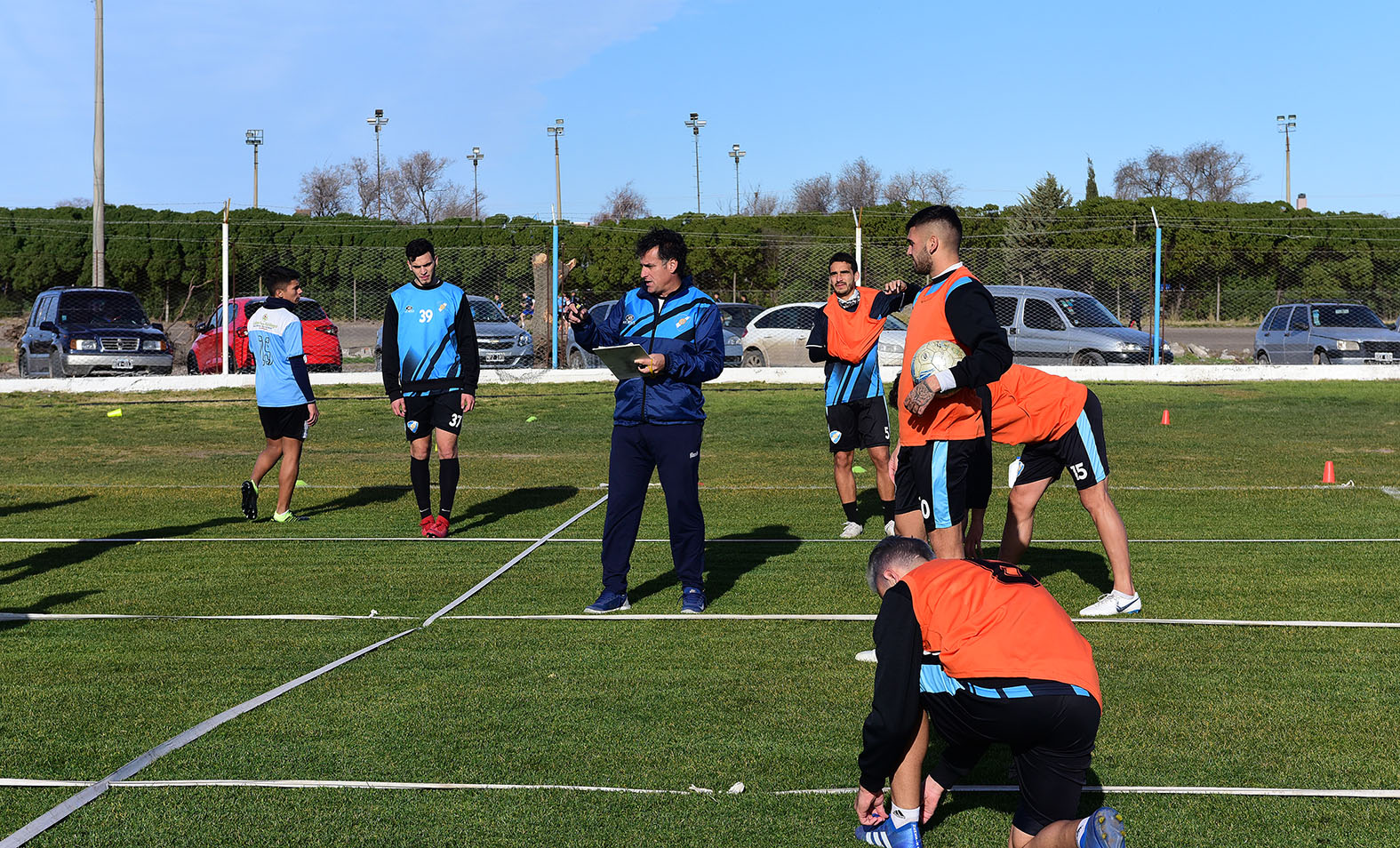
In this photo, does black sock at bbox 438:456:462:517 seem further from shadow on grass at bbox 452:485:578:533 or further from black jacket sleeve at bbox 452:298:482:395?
black jacket sleeve at bbox 452:298:482:395

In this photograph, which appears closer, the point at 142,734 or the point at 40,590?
the point at 142,734

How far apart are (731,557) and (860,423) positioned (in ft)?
5.18

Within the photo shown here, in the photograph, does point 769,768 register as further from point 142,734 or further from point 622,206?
point 622,206

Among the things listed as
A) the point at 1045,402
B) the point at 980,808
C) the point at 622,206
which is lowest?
the point at 980,808

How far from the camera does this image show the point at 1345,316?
23391 mm

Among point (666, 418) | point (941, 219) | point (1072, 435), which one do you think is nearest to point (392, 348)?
point (666, 418)

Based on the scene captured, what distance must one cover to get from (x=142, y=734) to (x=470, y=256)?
20744 millimetres

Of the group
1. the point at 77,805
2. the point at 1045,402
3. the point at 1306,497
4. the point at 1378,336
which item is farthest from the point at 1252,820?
the point at 1378,336

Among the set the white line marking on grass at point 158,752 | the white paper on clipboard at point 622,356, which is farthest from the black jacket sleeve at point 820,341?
the white line marking on grass at point 158,752

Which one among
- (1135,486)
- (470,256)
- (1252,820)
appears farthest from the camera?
(470,256)

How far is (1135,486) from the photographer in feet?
35.3

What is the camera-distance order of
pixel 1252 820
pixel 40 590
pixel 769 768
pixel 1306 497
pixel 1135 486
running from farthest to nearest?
pixel 1135 486
pixel 1306 497
pixel 40 590
pixel 769 768
pixel 1252 820

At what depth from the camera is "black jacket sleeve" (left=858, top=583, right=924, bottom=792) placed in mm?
3322

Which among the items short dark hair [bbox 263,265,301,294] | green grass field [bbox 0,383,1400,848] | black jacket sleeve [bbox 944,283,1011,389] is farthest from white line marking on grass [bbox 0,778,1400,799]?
short dark hair [bbox 263,265,301,294]
